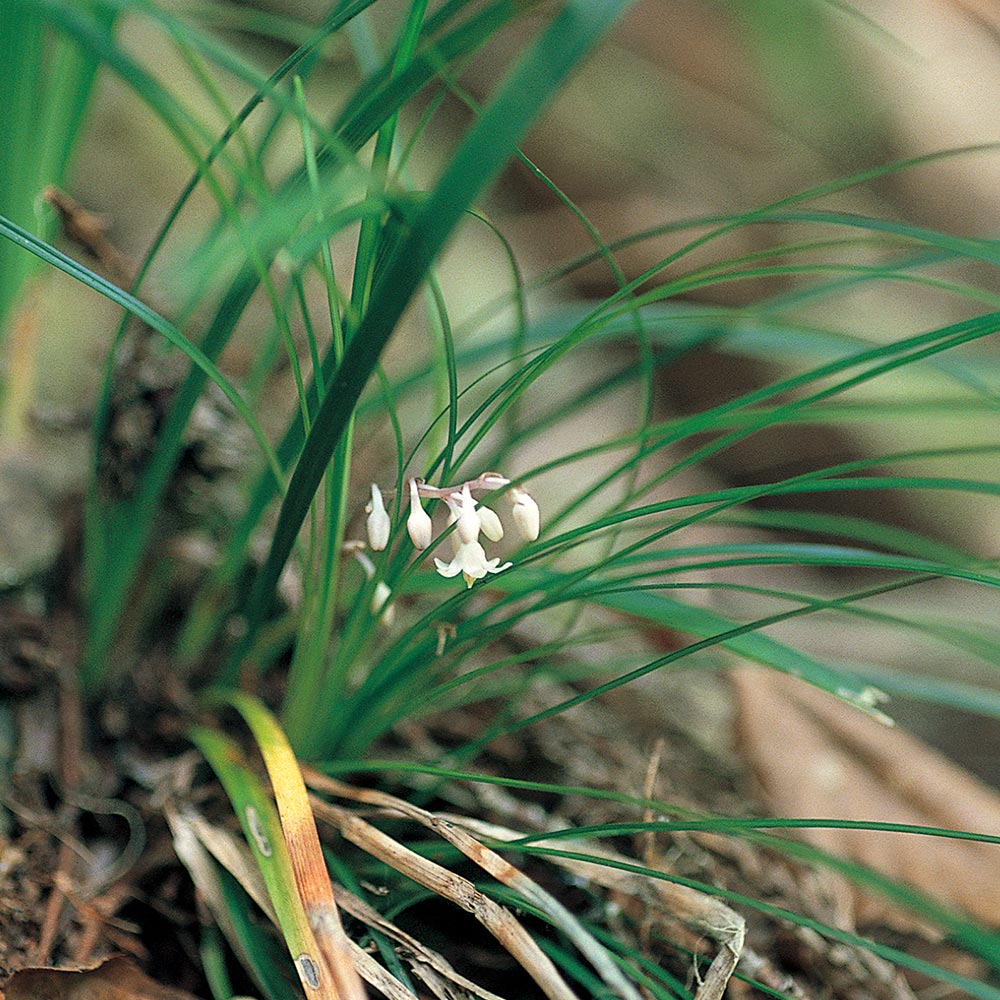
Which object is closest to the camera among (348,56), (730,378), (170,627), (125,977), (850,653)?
(125,977)

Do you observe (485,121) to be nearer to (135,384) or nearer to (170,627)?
(135,384)

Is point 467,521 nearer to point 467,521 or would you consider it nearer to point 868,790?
point 467,521

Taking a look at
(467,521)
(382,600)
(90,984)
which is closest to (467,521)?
(467,521)

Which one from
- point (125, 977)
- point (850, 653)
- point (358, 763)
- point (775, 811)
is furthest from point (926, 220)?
point (125, 977)

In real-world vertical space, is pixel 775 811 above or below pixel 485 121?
below

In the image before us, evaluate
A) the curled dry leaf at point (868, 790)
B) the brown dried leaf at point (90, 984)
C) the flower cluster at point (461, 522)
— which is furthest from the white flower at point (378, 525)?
the curled dry leaf at point (868, 790)

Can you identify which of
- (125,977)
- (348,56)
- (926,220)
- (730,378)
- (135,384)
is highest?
(926,220)

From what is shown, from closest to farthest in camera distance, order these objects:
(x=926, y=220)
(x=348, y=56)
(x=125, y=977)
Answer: (x=125, y=977) → (x=348, y=56) → (x=926, y=220)
